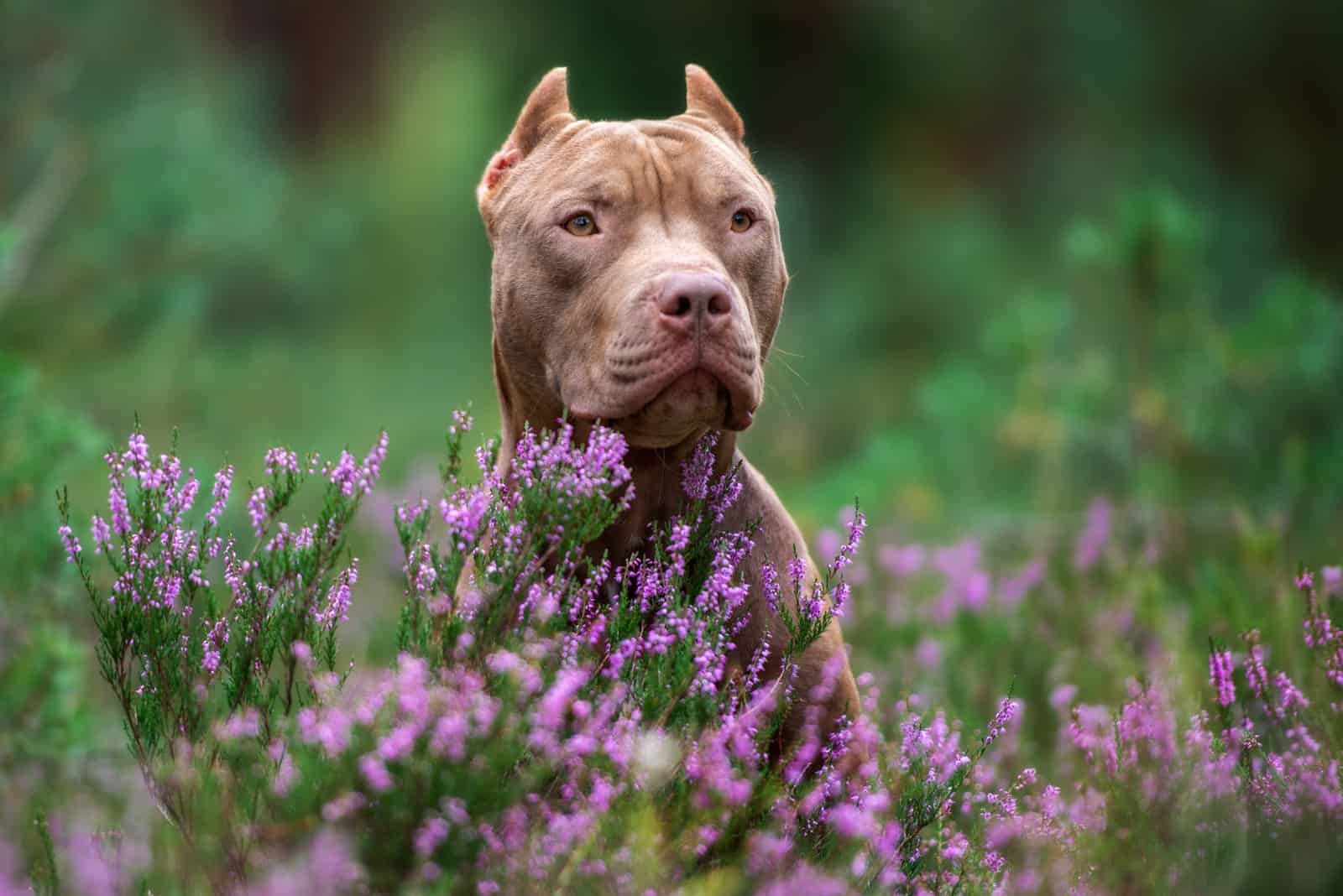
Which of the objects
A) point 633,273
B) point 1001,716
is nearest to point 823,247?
point 633,273

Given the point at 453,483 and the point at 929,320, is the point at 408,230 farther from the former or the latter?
the point at 453,483

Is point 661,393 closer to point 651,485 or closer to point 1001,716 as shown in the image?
point 651,485

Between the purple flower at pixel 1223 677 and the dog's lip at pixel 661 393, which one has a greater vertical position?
the dog's lip at pixel 661 393

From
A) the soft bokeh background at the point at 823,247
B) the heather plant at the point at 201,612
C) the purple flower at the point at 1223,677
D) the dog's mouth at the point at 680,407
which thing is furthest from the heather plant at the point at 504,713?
the soft bokeh background at the point at 823,247

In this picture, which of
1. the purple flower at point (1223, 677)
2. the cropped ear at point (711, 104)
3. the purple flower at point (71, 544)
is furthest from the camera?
the cropped ear at point (711, 104)

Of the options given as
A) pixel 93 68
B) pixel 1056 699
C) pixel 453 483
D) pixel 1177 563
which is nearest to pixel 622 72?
pixel 93 68

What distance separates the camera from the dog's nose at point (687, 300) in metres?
3.08

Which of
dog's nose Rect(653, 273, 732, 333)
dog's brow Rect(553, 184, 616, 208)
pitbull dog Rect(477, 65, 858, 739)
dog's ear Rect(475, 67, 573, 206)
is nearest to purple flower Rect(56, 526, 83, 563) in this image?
pitbull dog Rect(477, 65, 858, 739)

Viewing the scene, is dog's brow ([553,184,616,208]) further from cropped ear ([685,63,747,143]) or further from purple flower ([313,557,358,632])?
purple flower ([313,557,358,632])

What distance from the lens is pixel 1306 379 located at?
287 inches

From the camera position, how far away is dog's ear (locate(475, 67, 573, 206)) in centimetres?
388

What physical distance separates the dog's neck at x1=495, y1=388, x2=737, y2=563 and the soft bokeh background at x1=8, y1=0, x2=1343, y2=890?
11.8 inches

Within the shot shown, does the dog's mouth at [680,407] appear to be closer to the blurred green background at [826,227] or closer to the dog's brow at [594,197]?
the dog's brow at [594,197]

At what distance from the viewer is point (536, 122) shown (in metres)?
3.91
